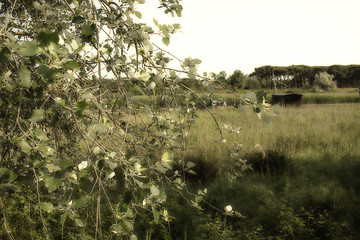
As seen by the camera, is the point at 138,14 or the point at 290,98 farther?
the point at 290,98

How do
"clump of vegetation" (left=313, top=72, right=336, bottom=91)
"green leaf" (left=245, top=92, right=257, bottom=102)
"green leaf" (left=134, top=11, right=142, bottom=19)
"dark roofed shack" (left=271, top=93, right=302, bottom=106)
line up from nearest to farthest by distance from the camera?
"green leaf" (left=245, top=92, right=257, bottom=102), "green leaf" (left=134, top=11, right=142, bottom=19), "dark roofed shack" (left=271, top=93, right=302, bottom=106), "clump of vegetation" (left=313, top=72, right=336, bottom=91)

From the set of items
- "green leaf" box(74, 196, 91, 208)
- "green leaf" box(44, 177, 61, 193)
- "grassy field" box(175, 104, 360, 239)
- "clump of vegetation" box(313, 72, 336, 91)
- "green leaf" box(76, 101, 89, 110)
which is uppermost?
"clump of vegetation" box(313, 72, 336, 91)

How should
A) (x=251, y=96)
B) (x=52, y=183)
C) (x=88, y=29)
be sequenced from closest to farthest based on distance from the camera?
(x=52, y=183)
(x=88, y=29)
(x=251, y=96)

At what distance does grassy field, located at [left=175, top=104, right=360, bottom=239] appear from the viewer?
2.63 meters

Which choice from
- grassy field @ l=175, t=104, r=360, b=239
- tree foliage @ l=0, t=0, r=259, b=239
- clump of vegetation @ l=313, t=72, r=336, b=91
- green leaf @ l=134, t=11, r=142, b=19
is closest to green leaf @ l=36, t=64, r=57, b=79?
tree foliage @ l=0, t=0, r=259, b=239

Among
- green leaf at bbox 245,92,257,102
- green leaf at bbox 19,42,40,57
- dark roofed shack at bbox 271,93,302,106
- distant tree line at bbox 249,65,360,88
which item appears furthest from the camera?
distant tree line at bbox 249,65,360,88

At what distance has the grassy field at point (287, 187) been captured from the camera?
263 centimetres

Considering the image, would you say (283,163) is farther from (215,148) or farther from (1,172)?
(1,172)

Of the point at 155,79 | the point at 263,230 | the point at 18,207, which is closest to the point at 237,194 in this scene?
the point at 263,230

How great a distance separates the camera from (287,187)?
3.28 m

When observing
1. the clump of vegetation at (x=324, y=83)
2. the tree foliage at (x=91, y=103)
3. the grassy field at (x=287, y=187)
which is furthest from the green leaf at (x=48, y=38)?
the clump of vegetation at (x=324, y=83)

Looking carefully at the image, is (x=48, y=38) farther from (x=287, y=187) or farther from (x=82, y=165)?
(x=287, y=187)

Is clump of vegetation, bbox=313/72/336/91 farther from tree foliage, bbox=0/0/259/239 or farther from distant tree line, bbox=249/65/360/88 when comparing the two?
tree foliage, bbox=0/0/259/239

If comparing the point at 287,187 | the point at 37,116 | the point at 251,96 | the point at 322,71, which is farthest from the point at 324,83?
the point at 37,116
